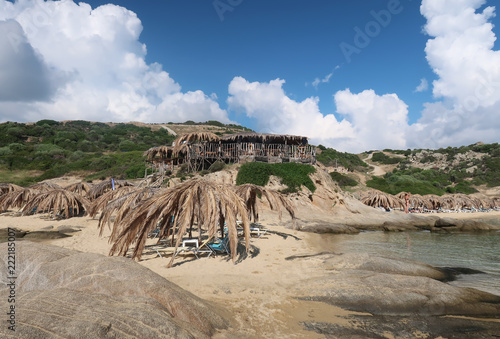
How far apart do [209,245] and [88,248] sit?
564 cm

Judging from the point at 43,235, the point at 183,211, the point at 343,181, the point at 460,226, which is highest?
the point at 343,181

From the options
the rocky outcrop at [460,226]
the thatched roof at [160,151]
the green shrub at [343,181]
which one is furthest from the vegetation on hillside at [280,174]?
the green shrub at [343,181]

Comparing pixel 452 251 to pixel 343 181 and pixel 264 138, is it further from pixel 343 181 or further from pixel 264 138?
pixel 343 181

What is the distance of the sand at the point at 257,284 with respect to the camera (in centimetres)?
492

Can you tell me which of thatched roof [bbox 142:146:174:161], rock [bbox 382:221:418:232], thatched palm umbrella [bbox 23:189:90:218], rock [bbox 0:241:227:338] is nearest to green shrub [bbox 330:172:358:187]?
rock [bbox 382:221:418:232]

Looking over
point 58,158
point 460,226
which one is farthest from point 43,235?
point 58,158

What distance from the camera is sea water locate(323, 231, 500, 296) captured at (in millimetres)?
8890

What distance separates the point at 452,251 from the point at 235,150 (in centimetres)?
2085

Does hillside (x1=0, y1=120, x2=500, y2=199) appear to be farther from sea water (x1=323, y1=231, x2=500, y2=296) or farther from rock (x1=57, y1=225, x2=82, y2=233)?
sea water (x1=323, y1=231, x2=500, y2=296)

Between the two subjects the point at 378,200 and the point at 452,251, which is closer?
the point at 452,251

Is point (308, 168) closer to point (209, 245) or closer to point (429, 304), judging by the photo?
point (209, 245)

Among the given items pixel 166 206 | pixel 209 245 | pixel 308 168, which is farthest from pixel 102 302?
pixel 308 168

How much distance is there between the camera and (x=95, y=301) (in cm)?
335

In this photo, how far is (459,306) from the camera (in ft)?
19.7
